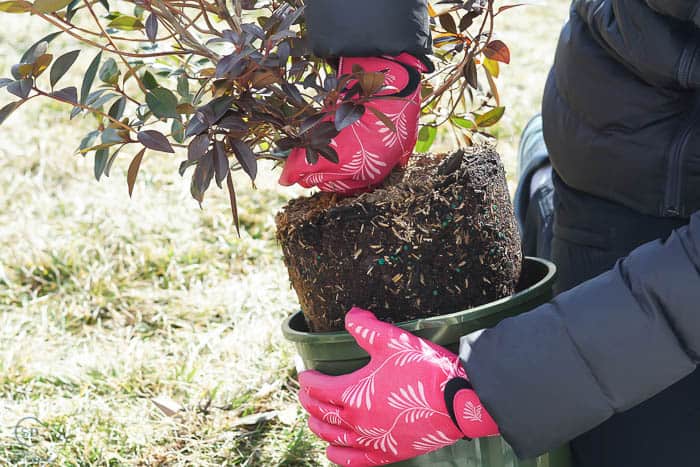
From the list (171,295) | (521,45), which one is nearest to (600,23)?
(171,295)

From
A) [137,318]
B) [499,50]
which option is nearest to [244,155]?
[499,50]

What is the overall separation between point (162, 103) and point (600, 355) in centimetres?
71

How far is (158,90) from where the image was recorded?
115 centimetres

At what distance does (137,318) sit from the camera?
93.0 inches

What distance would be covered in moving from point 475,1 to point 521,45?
12.8ft

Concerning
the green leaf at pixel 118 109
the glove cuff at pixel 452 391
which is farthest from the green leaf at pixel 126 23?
the glove cuff at pixel 452 391

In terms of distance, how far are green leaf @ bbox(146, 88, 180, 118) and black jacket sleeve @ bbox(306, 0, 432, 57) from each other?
8.8 inches

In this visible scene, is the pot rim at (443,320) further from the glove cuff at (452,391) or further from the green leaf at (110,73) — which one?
the green leaf at (110,73)

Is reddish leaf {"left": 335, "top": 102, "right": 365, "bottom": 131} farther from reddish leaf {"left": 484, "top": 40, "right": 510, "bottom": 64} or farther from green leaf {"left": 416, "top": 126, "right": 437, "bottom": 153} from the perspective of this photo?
green leaf {"left": 416, "top": 126, "right": 437, "bottom": 153}

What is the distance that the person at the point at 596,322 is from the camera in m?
1.06

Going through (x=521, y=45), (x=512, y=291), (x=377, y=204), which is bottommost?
(x=521, y=45)

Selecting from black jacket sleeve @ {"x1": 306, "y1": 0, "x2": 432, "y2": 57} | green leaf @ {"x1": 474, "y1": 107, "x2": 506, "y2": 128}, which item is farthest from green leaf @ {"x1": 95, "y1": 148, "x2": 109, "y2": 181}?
green leaf @ {"x1": 474, "y1": 107, "x2": 506, "y2": 128}

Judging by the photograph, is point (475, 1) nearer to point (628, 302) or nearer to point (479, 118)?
point (479, 118)

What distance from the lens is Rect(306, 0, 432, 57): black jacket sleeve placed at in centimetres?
112
